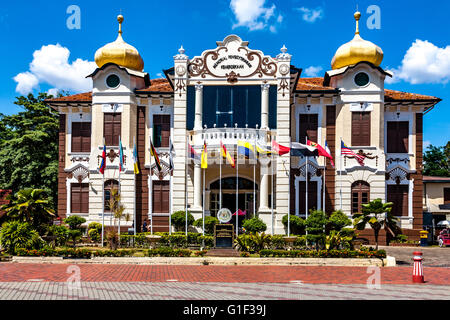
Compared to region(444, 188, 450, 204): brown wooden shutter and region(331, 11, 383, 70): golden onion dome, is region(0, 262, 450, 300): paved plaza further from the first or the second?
region(444, 188, 450, 204): brown wooden shutter

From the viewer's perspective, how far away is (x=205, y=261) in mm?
19031

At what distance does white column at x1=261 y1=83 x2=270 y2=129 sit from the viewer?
96.2ft

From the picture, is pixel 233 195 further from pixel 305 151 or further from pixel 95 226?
pixel 95 226

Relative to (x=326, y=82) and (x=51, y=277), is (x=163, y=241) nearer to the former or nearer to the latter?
(x=51, y=277)

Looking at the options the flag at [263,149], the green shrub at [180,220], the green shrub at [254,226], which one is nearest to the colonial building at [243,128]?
the flag at [263,149]

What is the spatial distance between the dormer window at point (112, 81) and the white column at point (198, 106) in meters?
5.43

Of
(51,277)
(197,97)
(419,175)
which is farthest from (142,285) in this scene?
(419,175)

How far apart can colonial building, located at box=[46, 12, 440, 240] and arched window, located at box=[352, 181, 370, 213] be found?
0.06m

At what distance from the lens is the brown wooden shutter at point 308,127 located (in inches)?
1223

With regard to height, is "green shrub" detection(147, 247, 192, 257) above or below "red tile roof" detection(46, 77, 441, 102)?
below

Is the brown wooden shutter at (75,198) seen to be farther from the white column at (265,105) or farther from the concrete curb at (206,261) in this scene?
the white column at (265,105)

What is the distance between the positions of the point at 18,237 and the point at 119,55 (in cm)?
1535

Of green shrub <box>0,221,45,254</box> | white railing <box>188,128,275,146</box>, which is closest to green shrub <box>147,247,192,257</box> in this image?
green shrub <box>0,221,45,254</box>
